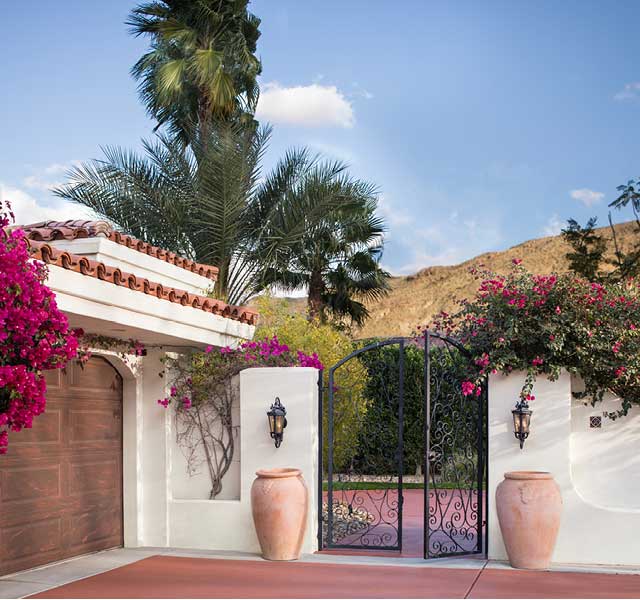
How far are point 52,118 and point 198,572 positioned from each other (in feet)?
43.3

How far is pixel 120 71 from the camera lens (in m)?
20.6

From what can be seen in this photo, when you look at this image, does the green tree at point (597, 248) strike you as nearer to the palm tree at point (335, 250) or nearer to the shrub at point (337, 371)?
the palm tree at point (335, 250)

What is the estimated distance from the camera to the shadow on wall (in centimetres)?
877

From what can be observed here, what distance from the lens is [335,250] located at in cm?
1964

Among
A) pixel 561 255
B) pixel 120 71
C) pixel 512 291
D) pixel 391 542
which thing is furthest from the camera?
pixel 561 255

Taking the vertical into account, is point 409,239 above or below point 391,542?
above

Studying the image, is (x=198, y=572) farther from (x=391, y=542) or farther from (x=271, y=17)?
(x=271, y=17)

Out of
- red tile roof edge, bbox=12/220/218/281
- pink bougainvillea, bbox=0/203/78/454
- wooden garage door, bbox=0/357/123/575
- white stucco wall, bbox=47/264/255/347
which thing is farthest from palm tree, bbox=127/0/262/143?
pink bougainvillea, bbox=0/203/78/454

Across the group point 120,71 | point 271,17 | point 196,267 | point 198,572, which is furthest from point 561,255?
point 198,572

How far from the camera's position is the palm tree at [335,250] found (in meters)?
17.7

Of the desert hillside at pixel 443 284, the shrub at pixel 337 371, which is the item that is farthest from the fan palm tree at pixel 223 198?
the desert hillside at pixel 443 284

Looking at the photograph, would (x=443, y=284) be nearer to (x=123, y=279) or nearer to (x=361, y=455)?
(x=361, y=455)

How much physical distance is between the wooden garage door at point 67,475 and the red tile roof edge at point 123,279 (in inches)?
50.4

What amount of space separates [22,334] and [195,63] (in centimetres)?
1453
